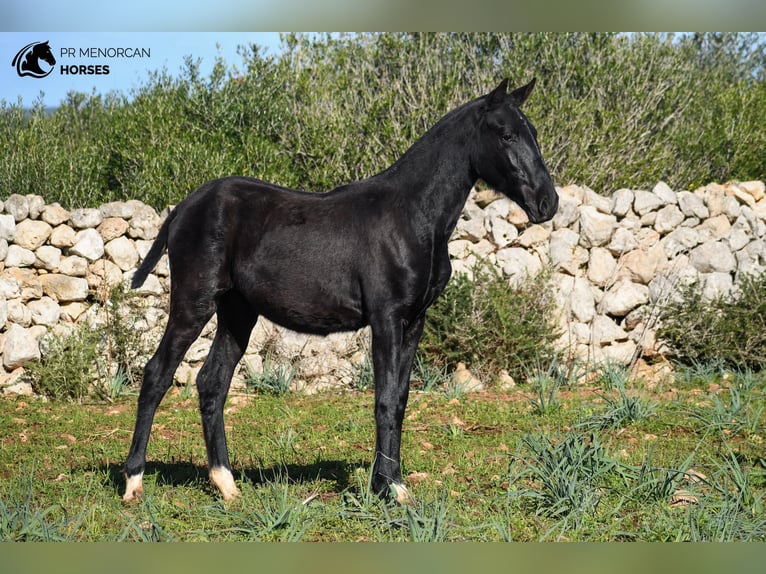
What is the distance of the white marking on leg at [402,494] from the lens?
4.69 meters

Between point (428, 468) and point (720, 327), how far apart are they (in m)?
5.05

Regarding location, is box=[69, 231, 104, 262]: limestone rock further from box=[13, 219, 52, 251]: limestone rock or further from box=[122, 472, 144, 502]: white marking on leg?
box=[122, 472, 144, 502]: white marking on leg

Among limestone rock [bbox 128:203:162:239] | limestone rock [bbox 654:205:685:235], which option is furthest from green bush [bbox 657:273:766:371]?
limestone rock [bbox 128:203:162:239]

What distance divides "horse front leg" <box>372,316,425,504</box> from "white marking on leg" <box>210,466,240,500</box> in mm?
907

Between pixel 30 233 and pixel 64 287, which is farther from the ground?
pixel 30 233

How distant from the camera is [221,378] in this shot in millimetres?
5266

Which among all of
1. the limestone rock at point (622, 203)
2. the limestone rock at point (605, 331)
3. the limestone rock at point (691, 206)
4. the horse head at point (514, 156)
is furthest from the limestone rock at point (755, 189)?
the horse head at point (514, 156)

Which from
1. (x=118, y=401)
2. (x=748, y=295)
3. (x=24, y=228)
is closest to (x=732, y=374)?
(x=748, y=295)

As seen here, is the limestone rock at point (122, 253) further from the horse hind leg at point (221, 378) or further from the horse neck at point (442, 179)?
the horse neck at point (442, 179)

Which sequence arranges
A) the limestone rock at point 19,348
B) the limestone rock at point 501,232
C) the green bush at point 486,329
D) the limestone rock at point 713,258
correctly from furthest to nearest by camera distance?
the limestone rock at point 713,258, the limestone rock at point 501,232, the green bush at point 486,329, the limestone rock at point 19,348

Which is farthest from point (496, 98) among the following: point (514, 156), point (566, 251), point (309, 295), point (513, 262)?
point (566, 251)

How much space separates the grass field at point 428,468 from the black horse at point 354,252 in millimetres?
391

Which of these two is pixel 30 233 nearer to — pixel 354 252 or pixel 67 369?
pixel 67 369

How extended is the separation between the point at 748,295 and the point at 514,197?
5.87 meters
